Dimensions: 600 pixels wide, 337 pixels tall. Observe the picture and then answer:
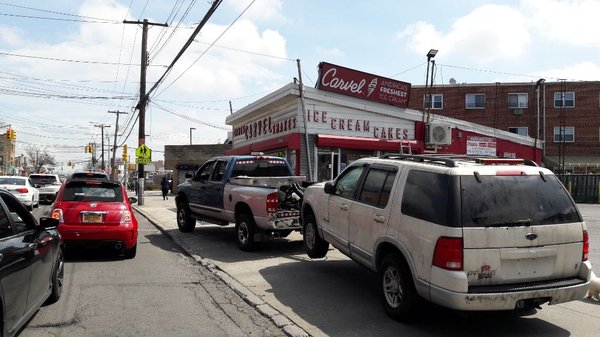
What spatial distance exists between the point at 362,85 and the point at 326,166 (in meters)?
3.68

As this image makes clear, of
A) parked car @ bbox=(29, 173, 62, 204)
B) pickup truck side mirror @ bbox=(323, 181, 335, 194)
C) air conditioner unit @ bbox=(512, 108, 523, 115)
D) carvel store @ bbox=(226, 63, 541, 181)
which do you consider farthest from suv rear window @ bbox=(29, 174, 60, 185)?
air conditioner unit @ bbox=(512, 108, 523, 115)

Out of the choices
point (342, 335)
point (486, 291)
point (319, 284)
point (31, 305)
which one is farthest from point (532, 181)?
point (31, 305)

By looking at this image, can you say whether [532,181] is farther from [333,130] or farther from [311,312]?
[333,130]

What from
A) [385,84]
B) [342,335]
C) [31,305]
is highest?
[385,84]

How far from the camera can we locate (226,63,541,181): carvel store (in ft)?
60.5

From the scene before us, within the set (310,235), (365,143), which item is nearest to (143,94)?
(365,143)

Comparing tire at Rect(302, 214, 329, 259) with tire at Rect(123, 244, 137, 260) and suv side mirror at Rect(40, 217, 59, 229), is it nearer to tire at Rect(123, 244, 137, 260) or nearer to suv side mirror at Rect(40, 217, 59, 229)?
tire at Rect(123, 244, 137, 260)

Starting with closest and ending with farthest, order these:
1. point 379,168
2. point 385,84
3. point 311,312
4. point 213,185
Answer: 1. point 311,312
2. point 379,168
3. point 213,185
4. point 385,84

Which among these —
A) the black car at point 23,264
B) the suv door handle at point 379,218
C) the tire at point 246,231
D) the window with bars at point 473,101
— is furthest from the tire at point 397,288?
the window with bars at point 473,101

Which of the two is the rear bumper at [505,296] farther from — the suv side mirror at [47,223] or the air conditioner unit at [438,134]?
the air conditioner unit at [438,134]

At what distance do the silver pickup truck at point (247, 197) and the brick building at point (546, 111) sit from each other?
32.6m

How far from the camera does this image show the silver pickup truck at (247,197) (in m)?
9.42

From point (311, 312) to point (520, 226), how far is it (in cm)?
258

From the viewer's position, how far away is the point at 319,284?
7.32 meters
